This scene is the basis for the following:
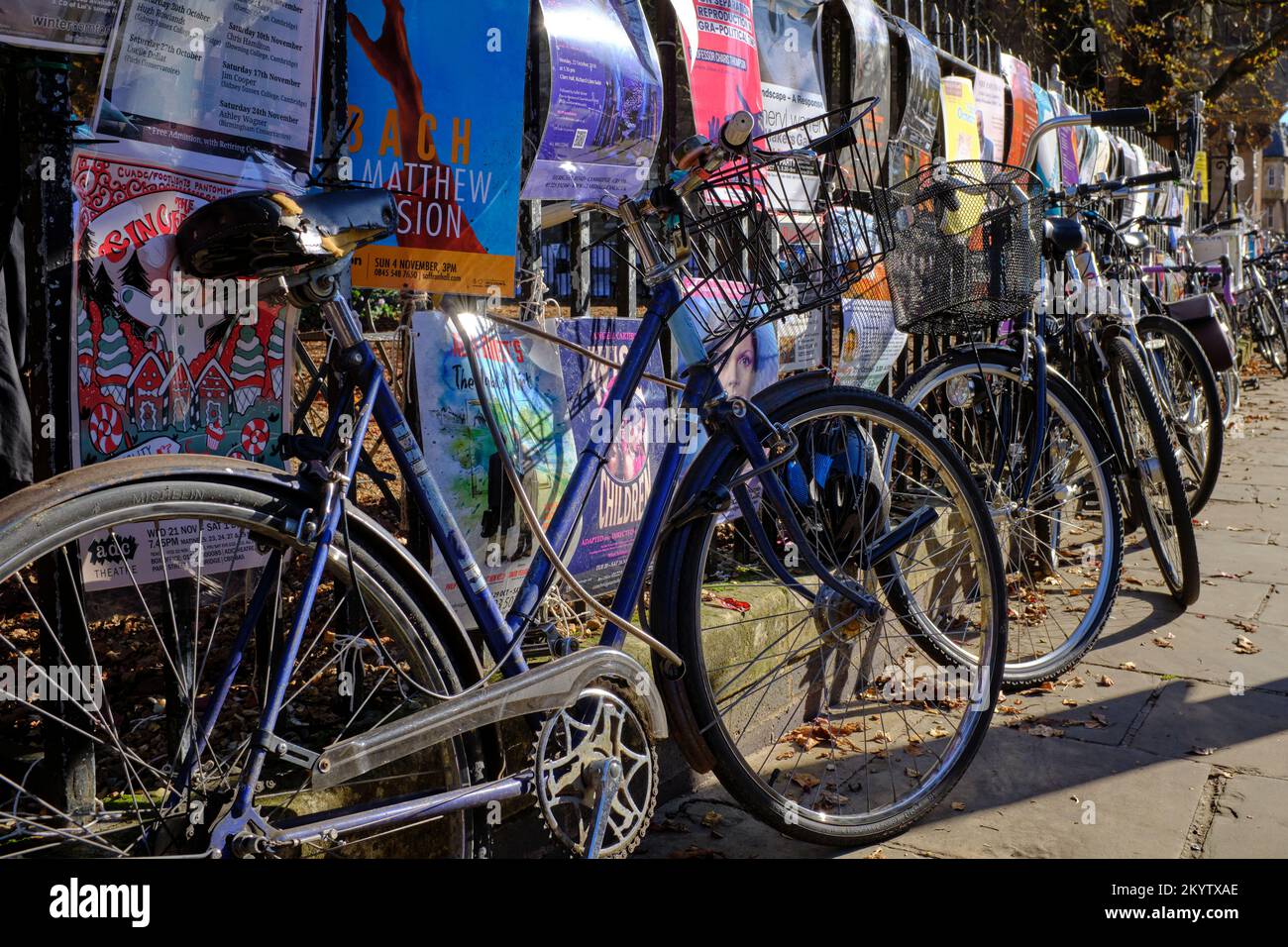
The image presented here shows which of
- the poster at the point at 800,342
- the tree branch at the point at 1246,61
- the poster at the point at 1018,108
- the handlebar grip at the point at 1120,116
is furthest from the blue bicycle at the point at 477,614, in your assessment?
Answer: the tree branch at the point at 1246,61

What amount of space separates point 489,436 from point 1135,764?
6.83 ft

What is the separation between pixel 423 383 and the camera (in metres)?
2.60

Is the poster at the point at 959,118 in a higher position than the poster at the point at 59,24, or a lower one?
higher

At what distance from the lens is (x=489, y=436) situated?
9.05ft

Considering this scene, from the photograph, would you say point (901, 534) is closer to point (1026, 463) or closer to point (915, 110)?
point (1026, 463)

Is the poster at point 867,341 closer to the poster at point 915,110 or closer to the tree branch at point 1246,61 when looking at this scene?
the poster at point 915,110

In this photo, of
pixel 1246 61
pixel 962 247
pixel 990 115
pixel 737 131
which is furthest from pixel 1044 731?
pixel 1246 61

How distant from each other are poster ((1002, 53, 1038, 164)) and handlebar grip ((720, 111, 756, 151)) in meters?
3.93

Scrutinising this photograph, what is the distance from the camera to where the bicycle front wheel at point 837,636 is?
97.5 inches

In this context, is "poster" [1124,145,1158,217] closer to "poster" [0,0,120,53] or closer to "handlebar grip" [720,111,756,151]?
"handlebar grip" [720,111,756,151]

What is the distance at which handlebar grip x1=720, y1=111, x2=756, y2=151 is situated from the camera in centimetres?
216
